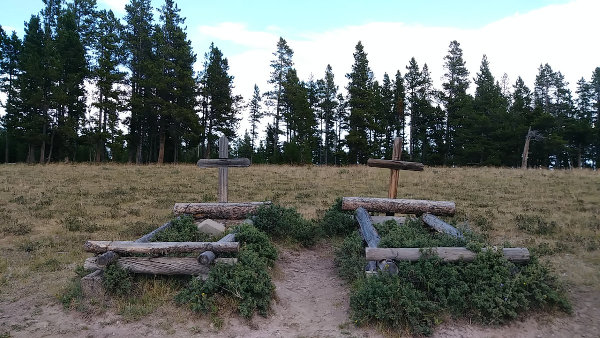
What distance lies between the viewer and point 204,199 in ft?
51.2

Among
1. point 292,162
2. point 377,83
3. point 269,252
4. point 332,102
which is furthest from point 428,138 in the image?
point 269,252

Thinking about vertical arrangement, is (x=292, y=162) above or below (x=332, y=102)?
below

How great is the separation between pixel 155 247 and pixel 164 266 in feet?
1.14

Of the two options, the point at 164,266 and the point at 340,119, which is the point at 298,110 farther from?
the point at 164,266

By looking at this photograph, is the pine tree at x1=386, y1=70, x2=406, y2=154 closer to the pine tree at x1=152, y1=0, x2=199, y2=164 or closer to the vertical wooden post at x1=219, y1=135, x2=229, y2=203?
the pine tree at x1=152, y1=0, x2=199, y2=164

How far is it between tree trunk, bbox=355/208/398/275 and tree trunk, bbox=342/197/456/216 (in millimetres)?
299

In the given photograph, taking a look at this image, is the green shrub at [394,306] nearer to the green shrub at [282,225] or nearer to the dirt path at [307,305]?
the dirt path at [307,305]

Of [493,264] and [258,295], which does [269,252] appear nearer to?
[258,295]

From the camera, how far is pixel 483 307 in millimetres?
5465

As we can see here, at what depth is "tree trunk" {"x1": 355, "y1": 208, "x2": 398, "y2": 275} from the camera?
19.7 feet

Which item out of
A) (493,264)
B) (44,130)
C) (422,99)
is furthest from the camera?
(422,99)

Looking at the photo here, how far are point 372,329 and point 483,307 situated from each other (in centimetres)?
166

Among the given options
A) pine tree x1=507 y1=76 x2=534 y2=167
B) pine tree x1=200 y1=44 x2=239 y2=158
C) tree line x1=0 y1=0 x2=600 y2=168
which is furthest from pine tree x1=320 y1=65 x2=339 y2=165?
pine tree x1=507 y1=76 x2=534 y2=167

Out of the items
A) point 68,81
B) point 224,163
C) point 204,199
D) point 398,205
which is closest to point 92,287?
point 224,163
